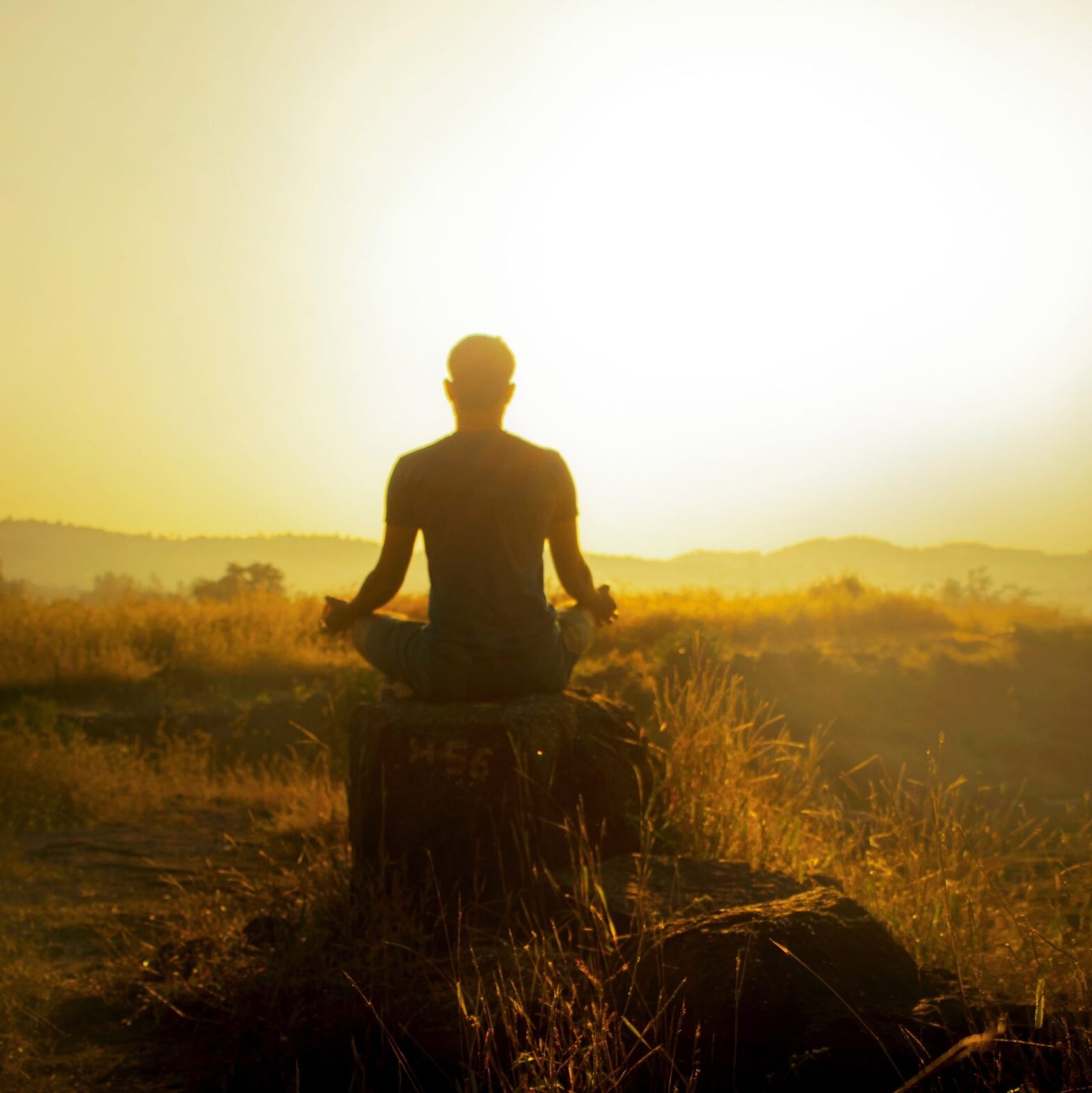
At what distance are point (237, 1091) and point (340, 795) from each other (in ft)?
12.4

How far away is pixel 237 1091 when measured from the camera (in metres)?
2.81

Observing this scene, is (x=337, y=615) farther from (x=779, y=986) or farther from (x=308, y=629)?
(x=308, y=629)

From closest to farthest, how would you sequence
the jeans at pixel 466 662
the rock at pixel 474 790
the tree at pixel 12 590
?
the rock at pixel 474 790 → the jeans at pixel 466 662 → the tree at pixel 12 590

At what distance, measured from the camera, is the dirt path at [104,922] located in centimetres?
313

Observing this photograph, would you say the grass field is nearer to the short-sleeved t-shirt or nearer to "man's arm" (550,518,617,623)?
"man's arm" (550,518,617,623)

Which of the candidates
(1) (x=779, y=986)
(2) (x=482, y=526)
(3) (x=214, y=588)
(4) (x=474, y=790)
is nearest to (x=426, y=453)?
(2) (x=482, y=526)

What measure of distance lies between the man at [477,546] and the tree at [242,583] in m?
14.7

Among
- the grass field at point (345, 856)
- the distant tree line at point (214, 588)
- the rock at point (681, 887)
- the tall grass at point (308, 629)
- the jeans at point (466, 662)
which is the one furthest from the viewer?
the distant tree line at point (214, 588)

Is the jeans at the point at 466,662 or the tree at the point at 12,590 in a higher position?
the tree at the point at 12,590

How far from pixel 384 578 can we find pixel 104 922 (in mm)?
2030

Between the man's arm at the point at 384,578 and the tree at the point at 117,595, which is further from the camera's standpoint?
the tree at the point at 117,595

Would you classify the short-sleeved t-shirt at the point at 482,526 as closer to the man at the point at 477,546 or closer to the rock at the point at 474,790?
the man at the point at 477,546

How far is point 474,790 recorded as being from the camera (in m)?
3.71

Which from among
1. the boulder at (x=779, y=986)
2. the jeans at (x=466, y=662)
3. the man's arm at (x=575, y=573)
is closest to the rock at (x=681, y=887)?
the boulder at (x=779, y=986)
